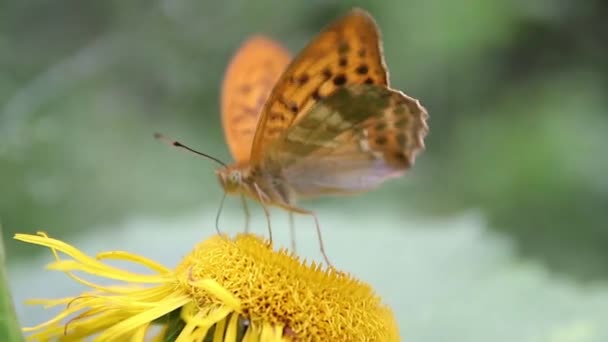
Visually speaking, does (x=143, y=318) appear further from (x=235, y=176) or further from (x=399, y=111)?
(x=399, y=111)

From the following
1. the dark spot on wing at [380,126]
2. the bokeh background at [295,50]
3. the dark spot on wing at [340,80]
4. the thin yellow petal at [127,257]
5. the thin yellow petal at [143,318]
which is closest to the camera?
the thin yellow petal at [143,318]

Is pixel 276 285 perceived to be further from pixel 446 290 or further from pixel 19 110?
pixel 19 110

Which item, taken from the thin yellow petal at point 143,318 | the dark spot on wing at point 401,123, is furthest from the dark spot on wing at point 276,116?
the thin yellow petal at point 143,318

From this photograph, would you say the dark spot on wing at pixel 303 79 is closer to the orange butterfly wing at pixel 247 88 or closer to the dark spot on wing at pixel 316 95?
the dark spot on wing at pixel 316 95

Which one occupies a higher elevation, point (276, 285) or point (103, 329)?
point (276, 285)

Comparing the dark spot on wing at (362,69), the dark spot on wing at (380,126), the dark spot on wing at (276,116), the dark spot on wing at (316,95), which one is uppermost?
the dark spot on wing at (380,126)

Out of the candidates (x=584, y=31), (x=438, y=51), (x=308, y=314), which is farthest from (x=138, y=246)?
(x=584, y=31)

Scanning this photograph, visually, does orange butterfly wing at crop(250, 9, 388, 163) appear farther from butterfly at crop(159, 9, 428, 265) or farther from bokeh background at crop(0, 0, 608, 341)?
bokeh background at crop(0, 0, 608, 341)

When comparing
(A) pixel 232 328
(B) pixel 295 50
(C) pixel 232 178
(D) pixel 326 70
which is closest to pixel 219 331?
(A) pixel 232 328
